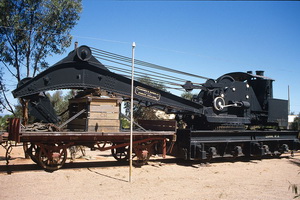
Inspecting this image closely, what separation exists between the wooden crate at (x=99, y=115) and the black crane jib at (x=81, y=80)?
620 mm

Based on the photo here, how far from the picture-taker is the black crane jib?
8852 mm

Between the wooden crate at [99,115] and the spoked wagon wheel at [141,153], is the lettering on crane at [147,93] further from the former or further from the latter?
the spoked wagon wheel at [141,153]

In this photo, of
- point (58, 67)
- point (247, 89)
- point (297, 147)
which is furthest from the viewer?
point (297, 147)

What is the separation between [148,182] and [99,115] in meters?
2.69

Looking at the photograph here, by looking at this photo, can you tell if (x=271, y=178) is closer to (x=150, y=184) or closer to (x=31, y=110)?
(x=150, y=184)

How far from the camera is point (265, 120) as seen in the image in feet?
47.3

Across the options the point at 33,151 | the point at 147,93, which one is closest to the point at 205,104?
the point at 147,93

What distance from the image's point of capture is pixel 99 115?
369 inches

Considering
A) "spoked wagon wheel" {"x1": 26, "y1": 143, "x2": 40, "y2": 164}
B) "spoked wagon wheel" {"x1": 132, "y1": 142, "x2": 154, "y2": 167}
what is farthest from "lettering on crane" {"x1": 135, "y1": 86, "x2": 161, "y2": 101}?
"spoked wagon wheel" {"x1": 26, "y1": 143, "x2": 40, "y2": 164}

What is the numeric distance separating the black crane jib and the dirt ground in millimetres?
2534

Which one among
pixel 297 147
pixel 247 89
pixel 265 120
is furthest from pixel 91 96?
pixel 297 147

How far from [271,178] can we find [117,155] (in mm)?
5818

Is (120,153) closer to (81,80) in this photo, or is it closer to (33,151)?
(33,151)

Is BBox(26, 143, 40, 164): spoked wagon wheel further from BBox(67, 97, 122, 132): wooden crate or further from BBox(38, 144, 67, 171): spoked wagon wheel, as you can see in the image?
BBox(67, 97, 122, 132): wooden crate
